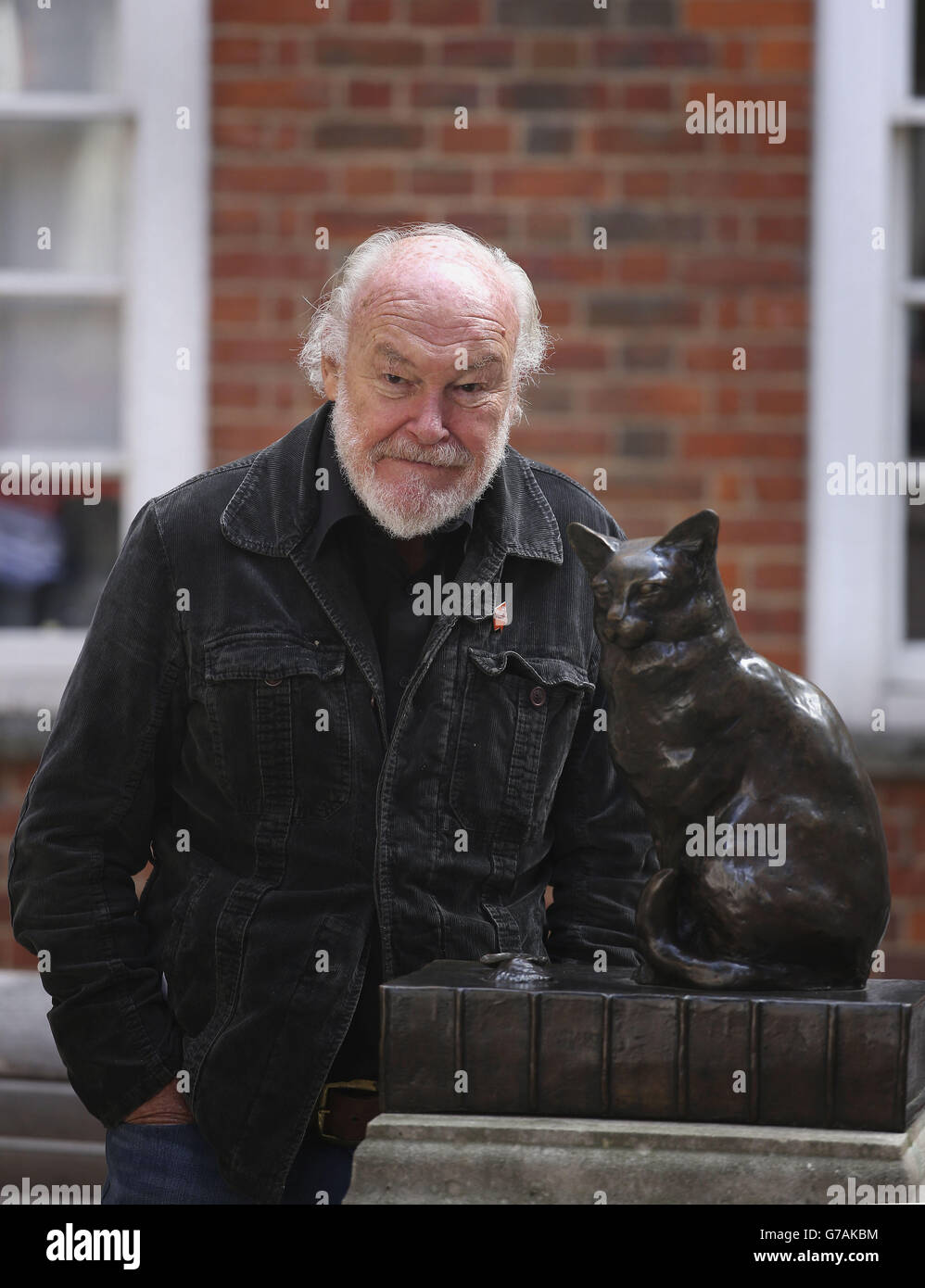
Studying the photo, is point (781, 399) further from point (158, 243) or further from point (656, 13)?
point (158, 243)

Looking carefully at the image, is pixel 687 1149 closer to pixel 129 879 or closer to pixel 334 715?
pixel 334 715

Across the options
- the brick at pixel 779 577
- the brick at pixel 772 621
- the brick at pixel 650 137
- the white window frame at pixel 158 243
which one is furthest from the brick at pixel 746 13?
the brick at pixel 772 621

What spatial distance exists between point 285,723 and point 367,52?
2609 millimetres

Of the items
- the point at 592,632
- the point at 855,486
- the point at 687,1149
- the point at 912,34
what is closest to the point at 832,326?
the point at 855,486

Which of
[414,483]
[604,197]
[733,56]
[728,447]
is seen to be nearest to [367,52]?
[604,197]

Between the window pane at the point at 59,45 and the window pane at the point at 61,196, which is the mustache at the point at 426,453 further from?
the window pane at the point at 59,45

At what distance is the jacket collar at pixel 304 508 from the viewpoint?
2.35m

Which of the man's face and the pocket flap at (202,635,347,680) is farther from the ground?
the man's face

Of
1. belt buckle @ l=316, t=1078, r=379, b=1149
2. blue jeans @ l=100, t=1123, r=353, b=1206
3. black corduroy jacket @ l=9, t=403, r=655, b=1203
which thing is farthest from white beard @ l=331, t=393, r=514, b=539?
blue jeans @ l=100, t=1123, r=353, b=1206

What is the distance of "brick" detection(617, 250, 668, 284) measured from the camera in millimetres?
4367

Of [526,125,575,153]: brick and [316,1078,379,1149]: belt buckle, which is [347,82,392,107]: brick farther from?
[316,1078,379,1149]: belt buckle

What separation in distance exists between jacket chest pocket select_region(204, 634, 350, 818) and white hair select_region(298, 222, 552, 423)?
0.41 meters

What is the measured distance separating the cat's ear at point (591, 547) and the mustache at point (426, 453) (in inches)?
10.7

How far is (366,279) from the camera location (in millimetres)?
2240
